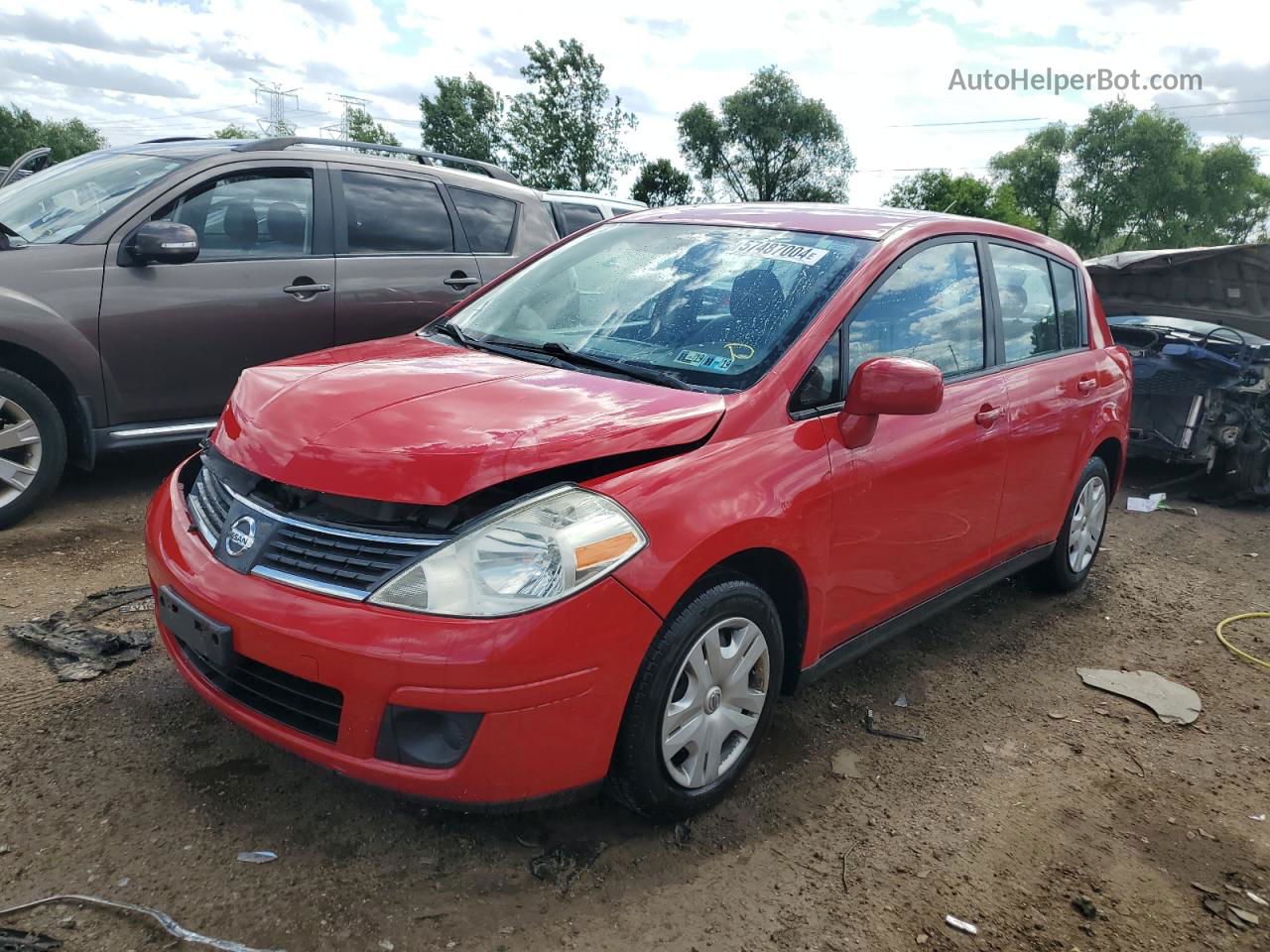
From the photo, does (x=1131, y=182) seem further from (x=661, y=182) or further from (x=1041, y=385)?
(x=1041, y=385)

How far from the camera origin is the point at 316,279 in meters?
5.51

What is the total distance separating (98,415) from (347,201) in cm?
183

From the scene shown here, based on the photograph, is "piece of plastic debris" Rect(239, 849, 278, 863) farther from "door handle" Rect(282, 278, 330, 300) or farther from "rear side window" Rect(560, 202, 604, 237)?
"rear side window" Rect(560, 202, 604, 237)

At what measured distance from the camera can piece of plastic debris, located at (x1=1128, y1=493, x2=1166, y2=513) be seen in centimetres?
707

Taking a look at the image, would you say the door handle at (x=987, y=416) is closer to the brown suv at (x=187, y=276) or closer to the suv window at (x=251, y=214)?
the brown suv at (x=187, y=276)

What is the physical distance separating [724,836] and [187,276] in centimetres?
393

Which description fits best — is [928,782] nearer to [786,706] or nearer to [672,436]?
[786,706]

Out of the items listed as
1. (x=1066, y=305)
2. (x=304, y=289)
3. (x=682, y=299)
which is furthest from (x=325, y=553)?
(x=1066, y=305)

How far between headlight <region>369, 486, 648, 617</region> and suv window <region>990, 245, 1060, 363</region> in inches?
88.3

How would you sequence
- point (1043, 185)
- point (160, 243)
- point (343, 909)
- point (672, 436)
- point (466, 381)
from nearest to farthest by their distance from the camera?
point (343, 909) → point (672, 436) → point (466, 381) → point (160, 243) → point (1043, 185)

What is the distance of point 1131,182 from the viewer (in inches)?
2963

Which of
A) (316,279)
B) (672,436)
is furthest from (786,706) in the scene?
(316,279)

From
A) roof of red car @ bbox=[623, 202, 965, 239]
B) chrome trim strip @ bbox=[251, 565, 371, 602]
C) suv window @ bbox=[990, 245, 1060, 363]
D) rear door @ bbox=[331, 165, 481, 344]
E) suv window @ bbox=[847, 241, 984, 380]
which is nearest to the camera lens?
chrome trim strip @ bbox=[251, 565, 371, 602]

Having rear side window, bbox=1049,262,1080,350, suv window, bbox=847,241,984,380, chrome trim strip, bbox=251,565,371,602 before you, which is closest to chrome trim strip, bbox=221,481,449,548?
chrome trim strip, bbox=251,565,371,602
